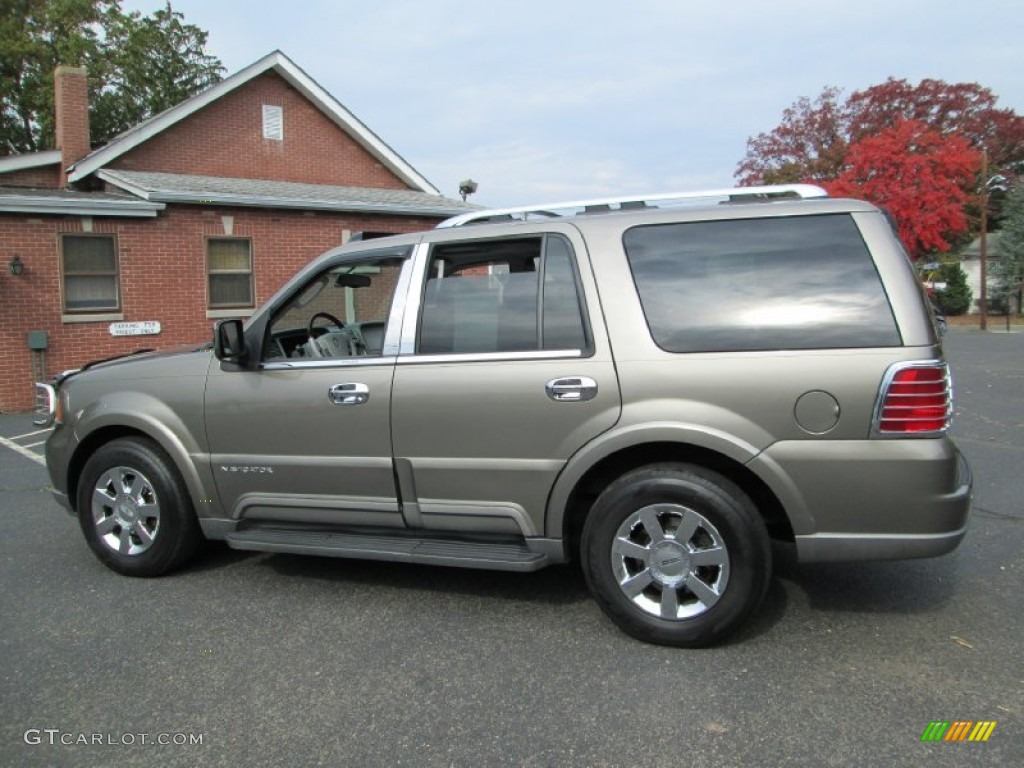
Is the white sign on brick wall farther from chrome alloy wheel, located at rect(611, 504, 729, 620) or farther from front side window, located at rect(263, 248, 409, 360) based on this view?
chrome alloy wheel, located at rect(611, 504, 729, 620)

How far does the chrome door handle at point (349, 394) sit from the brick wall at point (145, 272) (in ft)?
34.0

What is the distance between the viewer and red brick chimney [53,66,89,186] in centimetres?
1477

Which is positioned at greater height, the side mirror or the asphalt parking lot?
the side mirror

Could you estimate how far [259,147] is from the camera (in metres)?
16.7

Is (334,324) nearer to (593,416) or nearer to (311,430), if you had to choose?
(311,430)

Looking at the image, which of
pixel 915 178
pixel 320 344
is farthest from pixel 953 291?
pixel 320 344

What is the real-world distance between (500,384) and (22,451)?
740cm

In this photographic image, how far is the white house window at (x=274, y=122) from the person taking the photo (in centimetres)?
1681

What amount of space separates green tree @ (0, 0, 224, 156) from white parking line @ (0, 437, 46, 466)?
973 inches

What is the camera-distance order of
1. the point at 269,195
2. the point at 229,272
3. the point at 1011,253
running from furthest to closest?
the point at 1011,253, the point at 269,195, the point at 229,272

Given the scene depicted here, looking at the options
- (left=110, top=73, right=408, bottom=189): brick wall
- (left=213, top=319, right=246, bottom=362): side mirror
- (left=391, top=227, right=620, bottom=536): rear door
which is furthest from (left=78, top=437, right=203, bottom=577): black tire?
(left=110, top=73, right=408, bottom=189): brick wall

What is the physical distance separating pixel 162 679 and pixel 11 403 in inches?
429

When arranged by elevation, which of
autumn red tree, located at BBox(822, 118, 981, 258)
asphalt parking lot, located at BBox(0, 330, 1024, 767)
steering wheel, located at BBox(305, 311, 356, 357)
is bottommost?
asphalt parking lot, located at BBox(0, 330, 1024, 767)

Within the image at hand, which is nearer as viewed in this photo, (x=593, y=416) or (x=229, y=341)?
(x=593, y=416)
